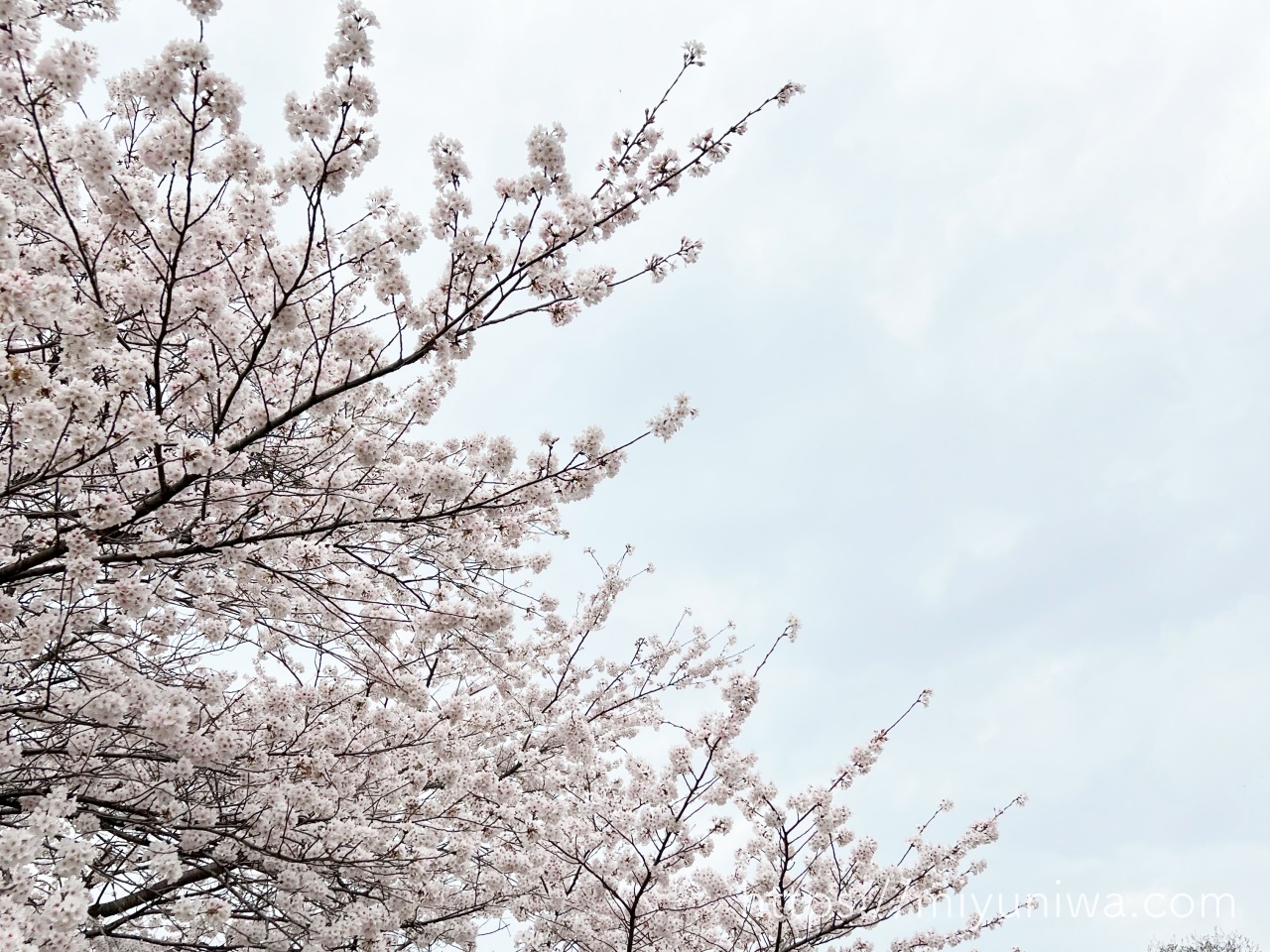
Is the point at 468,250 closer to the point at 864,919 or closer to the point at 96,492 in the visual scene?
the point at 96,492

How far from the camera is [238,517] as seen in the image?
13.3 ft

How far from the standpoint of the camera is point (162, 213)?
14.7 ft

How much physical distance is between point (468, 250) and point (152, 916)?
16.7ft

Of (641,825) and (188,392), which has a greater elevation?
(188,392)

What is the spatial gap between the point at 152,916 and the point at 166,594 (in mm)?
2828

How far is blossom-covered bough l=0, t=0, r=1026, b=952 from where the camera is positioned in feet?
11.0

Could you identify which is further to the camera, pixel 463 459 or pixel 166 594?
pixel 463 459


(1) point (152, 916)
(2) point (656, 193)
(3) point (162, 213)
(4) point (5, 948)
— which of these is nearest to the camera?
(4) point (5, 948)

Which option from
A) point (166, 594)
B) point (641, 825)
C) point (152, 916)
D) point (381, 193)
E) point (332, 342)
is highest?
point (381, 193)

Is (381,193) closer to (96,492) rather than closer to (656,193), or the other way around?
(656,193)

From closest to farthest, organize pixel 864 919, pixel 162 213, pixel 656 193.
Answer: pixel 656 193, pixel 162 213, pixel 864 919

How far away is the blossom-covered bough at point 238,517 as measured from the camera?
3.36 m

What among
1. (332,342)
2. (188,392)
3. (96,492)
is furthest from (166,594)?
(332,342)

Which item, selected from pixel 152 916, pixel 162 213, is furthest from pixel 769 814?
pixel 162 213
